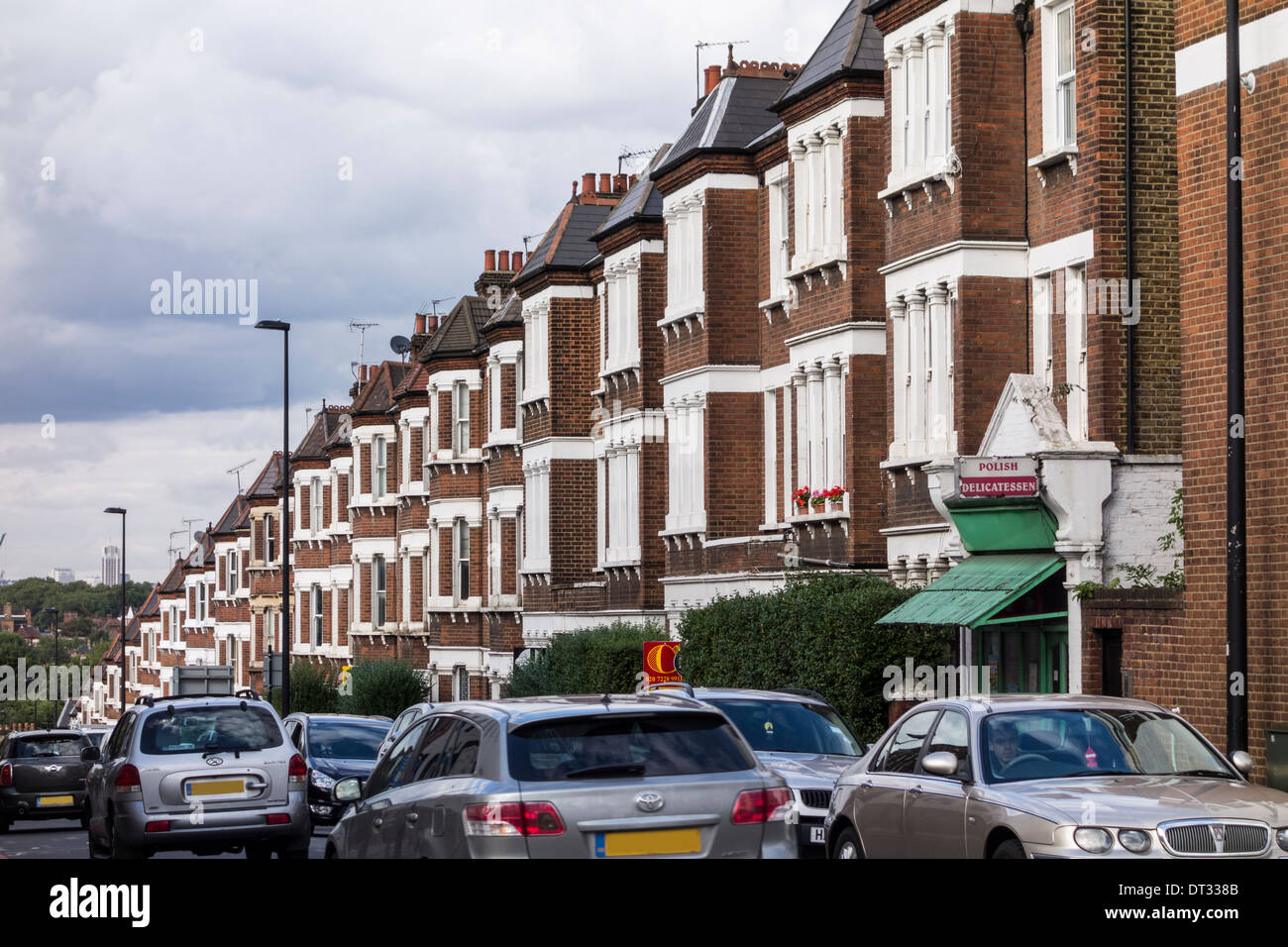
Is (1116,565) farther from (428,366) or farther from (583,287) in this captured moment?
(428,366)

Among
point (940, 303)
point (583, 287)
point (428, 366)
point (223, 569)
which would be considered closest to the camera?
point (940, 303)

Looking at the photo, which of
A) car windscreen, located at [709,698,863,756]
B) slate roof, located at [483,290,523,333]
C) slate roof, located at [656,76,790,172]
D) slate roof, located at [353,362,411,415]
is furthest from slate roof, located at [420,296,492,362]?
car windscreen, located at [709,698,863,756]

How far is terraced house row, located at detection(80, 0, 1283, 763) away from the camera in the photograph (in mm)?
23312

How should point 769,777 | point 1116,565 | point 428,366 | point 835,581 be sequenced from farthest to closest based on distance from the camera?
point 428,366 < point 835,581 < point 1116,565 < point 769,777

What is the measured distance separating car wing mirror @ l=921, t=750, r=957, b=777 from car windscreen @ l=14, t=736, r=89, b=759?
21954mm

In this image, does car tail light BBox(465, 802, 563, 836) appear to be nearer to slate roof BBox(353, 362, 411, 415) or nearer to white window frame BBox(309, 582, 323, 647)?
slate roof BBox(353, 362, 411, 415)

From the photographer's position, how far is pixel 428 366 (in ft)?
187

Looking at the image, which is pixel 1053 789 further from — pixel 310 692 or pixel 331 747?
pixel 310 692

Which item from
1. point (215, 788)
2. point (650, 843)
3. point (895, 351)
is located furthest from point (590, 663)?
point (650, 843)

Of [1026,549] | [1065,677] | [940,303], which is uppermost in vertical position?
[940,303]

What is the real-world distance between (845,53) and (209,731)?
16.5 m
